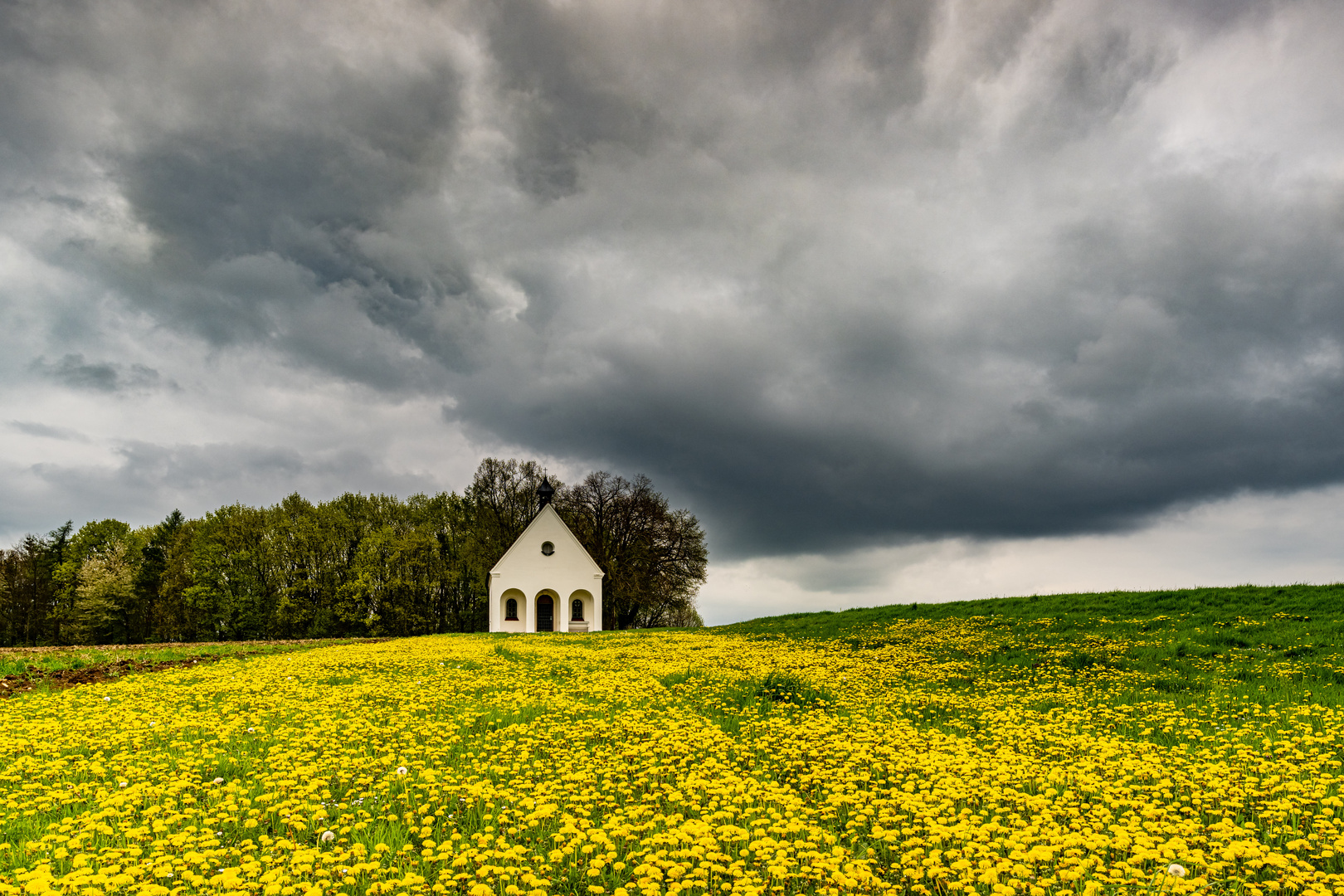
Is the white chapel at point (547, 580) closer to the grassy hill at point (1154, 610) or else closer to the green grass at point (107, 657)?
the green grass at point (107, 657)

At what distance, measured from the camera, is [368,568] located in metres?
52.6

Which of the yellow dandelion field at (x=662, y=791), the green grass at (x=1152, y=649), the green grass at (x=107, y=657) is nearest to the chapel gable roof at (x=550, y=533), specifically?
the green grass at (x=107, y=657)

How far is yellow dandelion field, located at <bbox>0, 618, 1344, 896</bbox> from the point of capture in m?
5.52

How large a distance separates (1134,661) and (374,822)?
1768cm

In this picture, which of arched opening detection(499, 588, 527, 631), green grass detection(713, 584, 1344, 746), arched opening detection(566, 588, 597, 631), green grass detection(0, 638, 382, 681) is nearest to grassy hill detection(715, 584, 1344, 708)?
green grass detection(713, 584, 1344, 746)

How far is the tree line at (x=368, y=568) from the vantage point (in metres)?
52.1

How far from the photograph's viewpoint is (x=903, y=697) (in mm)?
14578

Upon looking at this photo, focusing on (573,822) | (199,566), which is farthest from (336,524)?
(573,822)

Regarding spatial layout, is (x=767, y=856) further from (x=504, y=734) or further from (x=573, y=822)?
(x=504, y=734)

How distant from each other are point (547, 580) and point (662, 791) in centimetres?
4187

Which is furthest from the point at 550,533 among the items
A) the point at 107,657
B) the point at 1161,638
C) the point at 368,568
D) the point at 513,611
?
the point at 1161,638

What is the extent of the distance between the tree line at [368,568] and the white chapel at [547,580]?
8.84 feet

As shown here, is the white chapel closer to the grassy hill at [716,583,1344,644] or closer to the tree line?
the tree line

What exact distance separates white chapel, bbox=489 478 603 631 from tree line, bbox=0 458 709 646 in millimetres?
2695
